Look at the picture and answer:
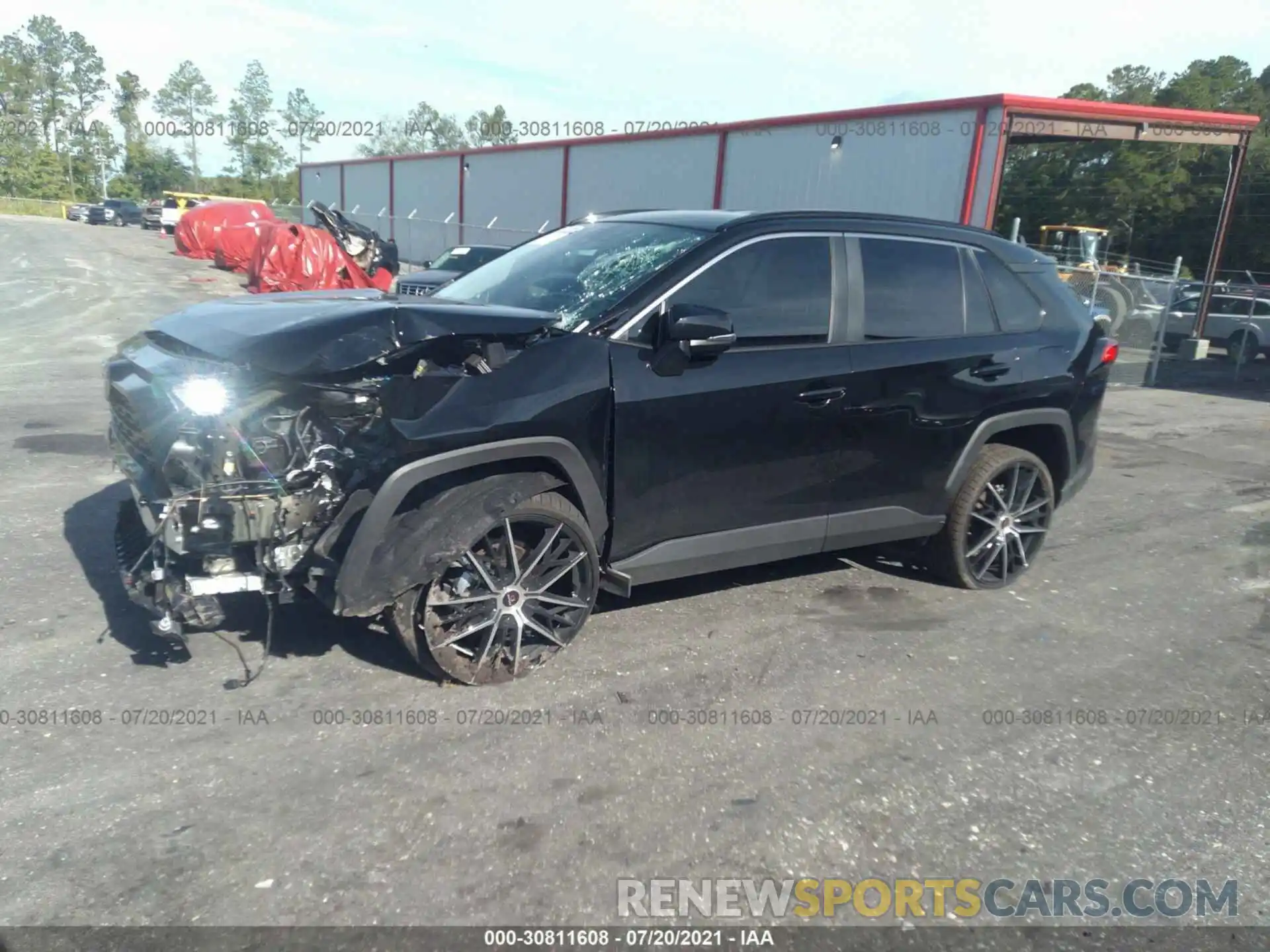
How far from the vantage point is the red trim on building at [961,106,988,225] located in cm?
1531

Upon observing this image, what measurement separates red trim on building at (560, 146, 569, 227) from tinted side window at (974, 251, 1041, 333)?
24.9 meters

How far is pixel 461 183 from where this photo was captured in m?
36.2

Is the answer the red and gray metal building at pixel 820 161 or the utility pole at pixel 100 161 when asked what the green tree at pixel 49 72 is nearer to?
the utility pole at pixel 100 161

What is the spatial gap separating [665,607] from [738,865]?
2.00 m

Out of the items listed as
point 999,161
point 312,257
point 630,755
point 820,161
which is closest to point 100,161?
point 312,257

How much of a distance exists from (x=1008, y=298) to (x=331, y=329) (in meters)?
3.67

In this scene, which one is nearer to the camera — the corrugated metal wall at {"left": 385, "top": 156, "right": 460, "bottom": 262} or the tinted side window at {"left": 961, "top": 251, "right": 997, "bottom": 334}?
the tinted side window at {"left": 961, "top": 251, "right": 997, "bottom": 334}

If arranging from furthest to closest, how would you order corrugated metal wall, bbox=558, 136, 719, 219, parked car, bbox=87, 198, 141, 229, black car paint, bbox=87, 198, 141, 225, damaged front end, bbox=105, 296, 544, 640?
1. black car paint, bbox=87, 198, 141, 225
2. parked car, bbox=87, 198, 141, 229
3. corrugated metal wall, bbox=558, 136, 719, 219
4. damaged front end, bbox=105, 296, 544, 640

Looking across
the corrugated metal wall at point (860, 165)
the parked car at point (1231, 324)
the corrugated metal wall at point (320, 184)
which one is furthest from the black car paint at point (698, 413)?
the corrugated metal wall at point (320, 184)

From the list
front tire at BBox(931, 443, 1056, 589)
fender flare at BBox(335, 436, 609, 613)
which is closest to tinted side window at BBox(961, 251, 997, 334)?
front tire at BBox(931, 443, 1056, 589)

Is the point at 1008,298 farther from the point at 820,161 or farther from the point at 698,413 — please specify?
the point at 820,161

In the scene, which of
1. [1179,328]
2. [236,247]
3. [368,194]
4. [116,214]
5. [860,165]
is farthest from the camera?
[116,214]

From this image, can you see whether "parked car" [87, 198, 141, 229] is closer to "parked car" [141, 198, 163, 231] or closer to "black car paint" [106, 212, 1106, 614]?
"parked car" [141, 198, 163, 231]

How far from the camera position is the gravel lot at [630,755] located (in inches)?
113
